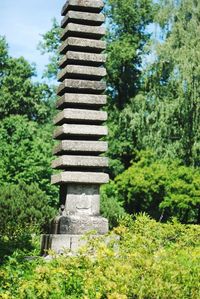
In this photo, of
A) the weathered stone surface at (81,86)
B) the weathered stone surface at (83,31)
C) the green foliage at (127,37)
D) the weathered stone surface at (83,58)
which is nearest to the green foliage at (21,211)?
the weathered stone surface at (81,86)

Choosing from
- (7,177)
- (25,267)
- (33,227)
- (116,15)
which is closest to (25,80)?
(116,15)

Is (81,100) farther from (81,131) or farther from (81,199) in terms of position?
(81,199)

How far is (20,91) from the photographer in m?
42.3

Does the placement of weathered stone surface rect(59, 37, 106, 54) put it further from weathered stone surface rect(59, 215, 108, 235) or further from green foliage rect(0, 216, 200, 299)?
green foliage rect(0, 216, 200, 299)

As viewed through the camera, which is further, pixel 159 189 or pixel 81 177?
pixel 159 189

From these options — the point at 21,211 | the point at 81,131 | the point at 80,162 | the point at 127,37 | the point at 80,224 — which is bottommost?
the point at 21,211

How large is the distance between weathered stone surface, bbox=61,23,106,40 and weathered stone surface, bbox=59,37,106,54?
0.59 ft

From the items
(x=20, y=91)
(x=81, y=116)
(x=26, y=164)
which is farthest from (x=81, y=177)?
(x=20, y=91)

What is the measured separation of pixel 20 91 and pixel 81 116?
1161 inches

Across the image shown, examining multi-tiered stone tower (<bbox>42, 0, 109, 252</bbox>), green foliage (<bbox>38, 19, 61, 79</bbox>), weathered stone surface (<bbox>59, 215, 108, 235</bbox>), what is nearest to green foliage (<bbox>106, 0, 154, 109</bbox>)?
green foliage (<bbox>38, 19, 61, 79</bbox>)

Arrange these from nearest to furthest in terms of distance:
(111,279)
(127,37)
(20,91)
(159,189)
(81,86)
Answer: (111,279) < (81,86) < (159,189) < (127,37) < (20,91)

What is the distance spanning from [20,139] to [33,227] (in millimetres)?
9503

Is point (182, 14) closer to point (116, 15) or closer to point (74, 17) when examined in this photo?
point (116, 15)

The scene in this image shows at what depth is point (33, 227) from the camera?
20.0m
